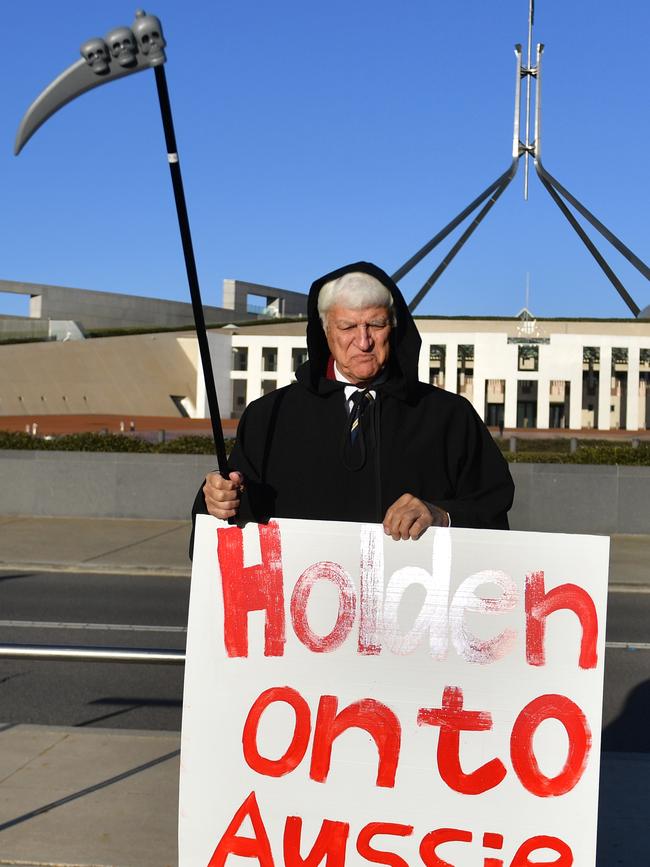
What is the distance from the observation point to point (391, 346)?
304 centimetres

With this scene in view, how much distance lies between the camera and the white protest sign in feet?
8.47

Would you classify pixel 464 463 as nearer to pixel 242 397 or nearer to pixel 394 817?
pixel 394 817

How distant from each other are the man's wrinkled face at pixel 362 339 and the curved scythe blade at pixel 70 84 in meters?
1.08

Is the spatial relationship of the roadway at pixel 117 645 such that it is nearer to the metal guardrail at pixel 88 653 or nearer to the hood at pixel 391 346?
the metal guardrail at pixel 88 653

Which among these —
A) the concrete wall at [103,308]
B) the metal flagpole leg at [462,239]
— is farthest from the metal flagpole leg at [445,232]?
the concrete wall at [103,308]

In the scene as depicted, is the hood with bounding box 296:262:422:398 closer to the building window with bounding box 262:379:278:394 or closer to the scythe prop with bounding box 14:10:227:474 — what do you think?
the scythe prop with bounding box 14:10:227:474

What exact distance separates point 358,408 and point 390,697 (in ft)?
2.79

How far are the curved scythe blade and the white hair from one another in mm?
1053

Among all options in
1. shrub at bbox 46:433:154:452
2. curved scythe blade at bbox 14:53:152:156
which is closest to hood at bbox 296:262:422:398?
curved scythe blade at bbox 14:53:152:156

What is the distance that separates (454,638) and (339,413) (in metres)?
0.77

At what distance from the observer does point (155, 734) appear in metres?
5.21

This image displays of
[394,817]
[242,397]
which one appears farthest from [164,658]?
[242,397]

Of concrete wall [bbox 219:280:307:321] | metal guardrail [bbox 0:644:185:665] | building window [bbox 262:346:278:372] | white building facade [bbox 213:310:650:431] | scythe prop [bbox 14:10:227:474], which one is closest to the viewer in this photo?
scythe prop [bbox 14:10:227:474]

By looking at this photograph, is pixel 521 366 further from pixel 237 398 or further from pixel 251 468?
pixel 251 468
